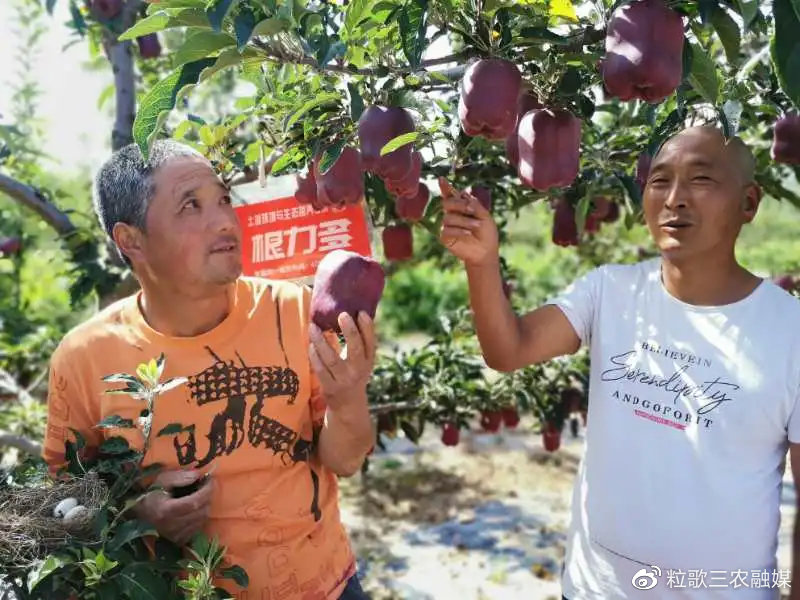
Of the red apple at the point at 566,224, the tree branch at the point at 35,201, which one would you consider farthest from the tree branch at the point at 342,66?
the tree branch at the point at 35,201

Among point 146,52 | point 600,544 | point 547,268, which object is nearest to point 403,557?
point 600,544

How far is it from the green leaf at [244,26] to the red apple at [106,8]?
153 centimetres

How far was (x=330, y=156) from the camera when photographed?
1106 millimetres

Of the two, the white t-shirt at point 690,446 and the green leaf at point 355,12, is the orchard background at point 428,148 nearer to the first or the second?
the green leaf at point 355,12

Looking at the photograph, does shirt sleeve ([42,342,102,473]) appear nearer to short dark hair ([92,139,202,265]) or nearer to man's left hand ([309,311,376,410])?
short dark hair ([92,139,202,265])

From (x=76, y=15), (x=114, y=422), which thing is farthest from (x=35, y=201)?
(x=114, y=422)

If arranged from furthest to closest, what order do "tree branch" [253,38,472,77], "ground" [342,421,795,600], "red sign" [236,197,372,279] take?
"ground" [342,421,795,600] < "red sign" [236,197,372,279] < "tree branch" [253,38,472,77]

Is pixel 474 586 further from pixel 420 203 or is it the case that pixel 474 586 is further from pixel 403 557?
pixel 420 203

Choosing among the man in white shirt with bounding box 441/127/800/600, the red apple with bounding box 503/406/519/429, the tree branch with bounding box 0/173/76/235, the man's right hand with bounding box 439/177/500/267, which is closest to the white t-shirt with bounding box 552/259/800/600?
the man in white shirt with bounding box 441/127/800/600

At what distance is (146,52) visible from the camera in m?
2.50

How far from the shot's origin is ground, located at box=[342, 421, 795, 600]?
2955 millimetres

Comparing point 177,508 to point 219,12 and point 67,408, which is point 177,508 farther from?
point 219,12

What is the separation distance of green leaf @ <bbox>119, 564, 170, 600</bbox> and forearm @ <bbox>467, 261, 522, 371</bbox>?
683mm

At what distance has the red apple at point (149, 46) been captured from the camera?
8.10ft
